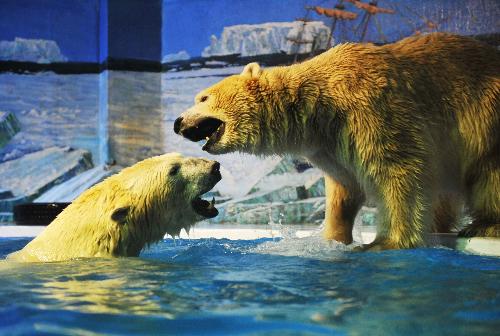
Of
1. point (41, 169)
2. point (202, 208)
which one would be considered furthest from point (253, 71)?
point (41, 169)

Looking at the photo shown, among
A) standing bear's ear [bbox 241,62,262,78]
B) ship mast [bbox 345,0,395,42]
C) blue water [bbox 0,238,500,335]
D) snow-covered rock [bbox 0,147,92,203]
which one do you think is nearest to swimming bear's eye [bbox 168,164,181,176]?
blue water [bbox 0,238,500,335]

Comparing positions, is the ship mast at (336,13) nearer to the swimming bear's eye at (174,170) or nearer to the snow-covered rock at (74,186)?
the snow-covered rock at (74,186)

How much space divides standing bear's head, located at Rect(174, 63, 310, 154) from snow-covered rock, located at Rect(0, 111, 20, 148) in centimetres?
747

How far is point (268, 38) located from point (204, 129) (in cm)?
624

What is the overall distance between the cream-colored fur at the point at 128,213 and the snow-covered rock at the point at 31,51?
7601mm

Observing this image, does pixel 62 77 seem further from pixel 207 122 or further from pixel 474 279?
pixel 474 279

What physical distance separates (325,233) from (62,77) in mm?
7468

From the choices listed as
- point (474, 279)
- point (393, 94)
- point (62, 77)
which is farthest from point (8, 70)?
point (474, 279)

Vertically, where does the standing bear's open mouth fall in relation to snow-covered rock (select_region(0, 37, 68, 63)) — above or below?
below

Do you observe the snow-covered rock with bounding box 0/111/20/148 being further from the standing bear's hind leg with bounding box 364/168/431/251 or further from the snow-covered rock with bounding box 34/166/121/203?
the standing bear's hind leg with bounding box 364/168/431/251

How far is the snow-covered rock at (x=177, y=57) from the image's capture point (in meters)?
9.67

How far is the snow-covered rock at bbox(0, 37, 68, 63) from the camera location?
10008 mm

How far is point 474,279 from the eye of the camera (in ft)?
7.55

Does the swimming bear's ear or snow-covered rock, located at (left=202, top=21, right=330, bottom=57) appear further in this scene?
snow-covered rock, located at (left=202, top=21, right=330, bottom=57)
